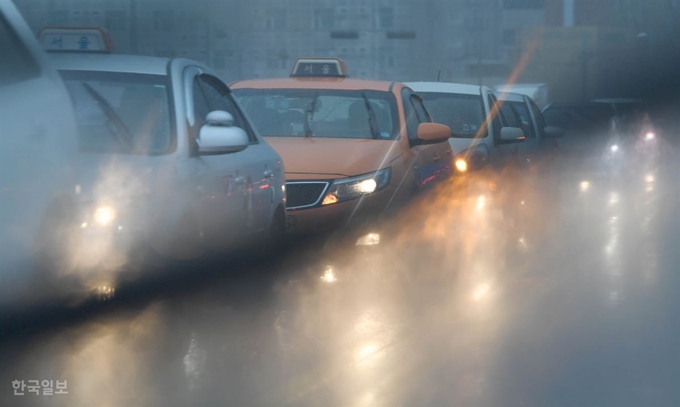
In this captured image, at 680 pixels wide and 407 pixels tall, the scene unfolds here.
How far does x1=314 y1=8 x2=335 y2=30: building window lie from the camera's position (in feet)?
249

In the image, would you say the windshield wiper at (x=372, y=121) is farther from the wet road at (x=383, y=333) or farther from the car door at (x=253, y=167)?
the car door at (x=253, y=167)

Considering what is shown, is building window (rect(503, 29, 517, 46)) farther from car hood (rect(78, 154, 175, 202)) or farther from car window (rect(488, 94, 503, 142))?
car hood (rect(78, 154, 175, 202))

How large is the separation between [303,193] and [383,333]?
370cm

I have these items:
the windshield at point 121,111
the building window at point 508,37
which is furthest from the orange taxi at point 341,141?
the building window at point 508,37

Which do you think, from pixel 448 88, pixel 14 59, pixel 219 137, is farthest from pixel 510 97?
pixel 14 59

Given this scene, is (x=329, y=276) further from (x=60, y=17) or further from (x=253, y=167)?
(x=60, y=17)

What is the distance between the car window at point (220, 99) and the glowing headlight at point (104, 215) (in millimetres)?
1958

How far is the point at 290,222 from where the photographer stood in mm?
10023

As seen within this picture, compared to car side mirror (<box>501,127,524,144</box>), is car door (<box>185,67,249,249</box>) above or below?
above

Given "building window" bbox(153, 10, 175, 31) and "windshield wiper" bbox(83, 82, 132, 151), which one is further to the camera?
"building window" bbox(153, 10, 175, 31)

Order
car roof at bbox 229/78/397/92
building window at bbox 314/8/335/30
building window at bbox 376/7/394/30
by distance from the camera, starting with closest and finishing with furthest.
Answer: car roof at bbox 229/78/397/92 < building window at bbox 314/8/335/30 < building window at bbox 376/7/394/30

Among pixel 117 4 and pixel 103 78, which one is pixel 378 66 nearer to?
pixel 117 4

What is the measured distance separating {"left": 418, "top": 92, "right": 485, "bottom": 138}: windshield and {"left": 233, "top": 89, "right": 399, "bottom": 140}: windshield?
366cm

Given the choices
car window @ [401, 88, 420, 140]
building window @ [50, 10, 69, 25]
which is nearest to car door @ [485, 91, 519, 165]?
car window @ [401, 88, 420, 140]
